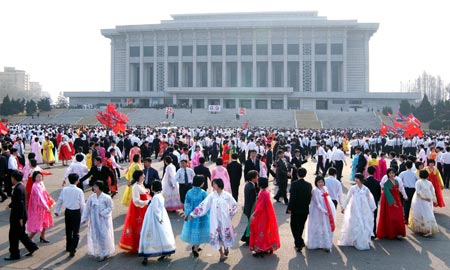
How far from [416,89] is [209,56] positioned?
3981 centimetres

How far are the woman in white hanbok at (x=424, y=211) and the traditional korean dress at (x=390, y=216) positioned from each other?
518 mm

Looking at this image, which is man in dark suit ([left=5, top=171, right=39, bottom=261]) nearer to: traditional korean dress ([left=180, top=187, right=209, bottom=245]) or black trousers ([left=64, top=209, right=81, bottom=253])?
black trousers ([left=64, top=209, right=81, bottom=253])

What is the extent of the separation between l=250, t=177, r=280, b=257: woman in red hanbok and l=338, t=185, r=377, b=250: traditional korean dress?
1433 millimetres

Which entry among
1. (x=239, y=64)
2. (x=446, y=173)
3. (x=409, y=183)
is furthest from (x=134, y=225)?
(x=239, y=64)

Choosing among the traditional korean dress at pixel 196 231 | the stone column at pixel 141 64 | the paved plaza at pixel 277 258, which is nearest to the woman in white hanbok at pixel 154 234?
the paved plaza at pixel 277 258

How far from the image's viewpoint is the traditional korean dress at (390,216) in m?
7.77

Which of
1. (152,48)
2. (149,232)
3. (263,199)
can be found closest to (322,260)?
(263,199)

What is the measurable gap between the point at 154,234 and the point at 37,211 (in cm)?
232

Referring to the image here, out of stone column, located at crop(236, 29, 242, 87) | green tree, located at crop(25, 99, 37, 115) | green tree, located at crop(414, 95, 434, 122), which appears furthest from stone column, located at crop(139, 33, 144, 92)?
green tree, located at crop(414, 95, 434, 122)

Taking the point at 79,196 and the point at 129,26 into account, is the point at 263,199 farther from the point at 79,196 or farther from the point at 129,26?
the point at 129,26

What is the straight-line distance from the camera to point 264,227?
662 centimetres

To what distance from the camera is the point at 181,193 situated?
9680 millimetres

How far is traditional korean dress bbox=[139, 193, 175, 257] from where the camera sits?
248 inches

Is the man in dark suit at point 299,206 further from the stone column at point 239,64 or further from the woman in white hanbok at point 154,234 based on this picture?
the stone column at point 239,64
